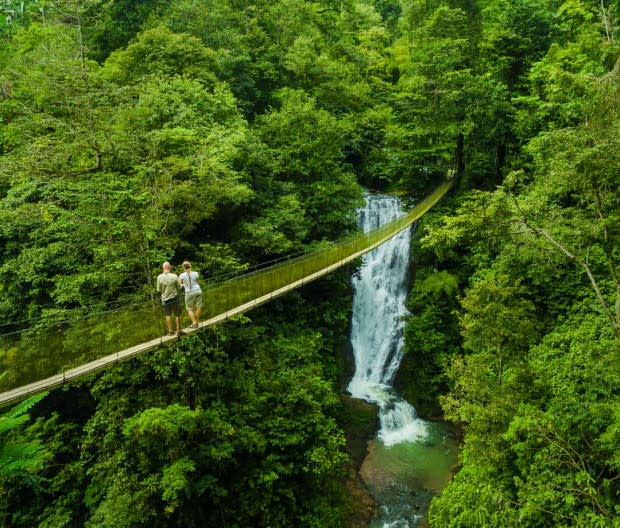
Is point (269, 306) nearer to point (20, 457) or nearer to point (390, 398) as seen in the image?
point (390, 398)

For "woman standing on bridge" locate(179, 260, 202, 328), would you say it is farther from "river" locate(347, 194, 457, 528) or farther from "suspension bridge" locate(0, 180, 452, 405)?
"river" locate(347, 194, 457, 528)

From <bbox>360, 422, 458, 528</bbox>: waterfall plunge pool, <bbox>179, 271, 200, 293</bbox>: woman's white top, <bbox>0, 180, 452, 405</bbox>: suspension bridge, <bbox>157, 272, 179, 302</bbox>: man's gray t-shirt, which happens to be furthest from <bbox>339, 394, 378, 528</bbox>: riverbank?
<bbox>157, 272, 179, 302</bbox>: man's gray t-shirt

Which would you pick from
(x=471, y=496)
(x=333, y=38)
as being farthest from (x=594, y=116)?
(x=333, y=38)

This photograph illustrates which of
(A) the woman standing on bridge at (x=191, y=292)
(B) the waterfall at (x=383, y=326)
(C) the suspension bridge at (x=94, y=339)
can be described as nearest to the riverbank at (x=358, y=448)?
(B) the waterfall at (x=383, y=326)

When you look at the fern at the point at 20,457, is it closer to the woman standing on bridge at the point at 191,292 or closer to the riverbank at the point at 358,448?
the woman standing on bridge at the point at 191,292

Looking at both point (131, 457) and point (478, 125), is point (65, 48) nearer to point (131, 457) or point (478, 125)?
point (131, 457)
